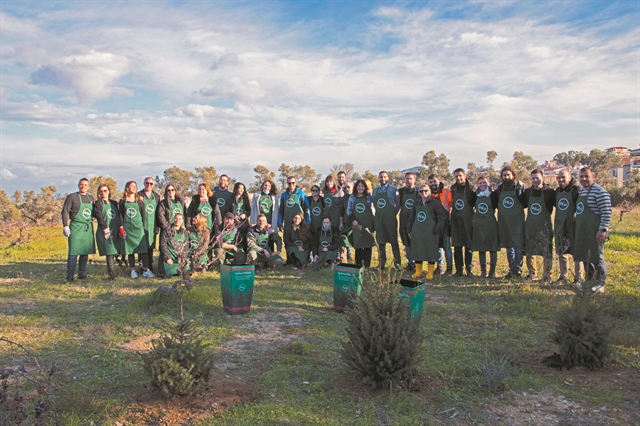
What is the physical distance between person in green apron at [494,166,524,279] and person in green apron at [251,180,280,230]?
4.88 metres

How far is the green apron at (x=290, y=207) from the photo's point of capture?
414 inches

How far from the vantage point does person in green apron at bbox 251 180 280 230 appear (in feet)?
35.2

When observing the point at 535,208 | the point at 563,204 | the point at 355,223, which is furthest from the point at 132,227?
the point at 563,204

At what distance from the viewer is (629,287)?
842 centimetres

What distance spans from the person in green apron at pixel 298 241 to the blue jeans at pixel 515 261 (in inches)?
166

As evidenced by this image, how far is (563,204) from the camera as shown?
826 centimetres

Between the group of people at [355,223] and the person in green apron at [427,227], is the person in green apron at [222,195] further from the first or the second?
the person in green apron at [427,227]

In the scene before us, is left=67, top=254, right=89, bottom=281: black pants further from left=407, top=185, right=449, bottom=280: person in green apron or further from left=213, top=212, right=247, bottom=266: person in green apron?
left=407, top=185, right=449, bottom=280: person in green apron

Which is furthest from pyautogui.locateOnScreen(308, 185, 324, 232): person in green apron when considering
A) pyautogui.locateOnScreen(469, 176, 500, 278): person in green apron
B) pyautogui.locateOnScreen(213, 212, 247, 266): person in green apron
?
pyautogui.locateOnScreen(469, 176, 500, 278): person in green apron

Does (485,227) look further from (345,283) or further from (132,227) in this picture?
(132,227)

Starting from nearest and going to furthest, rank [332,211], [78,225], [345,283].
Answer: [345,283] → [78,225] → [332,211]

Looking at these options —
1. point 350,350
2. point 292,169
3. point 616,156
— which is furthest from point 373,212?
point 616,156

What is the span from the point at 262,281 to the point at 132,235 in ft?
9.43

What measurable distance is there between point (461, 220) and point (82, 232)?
753 cm
